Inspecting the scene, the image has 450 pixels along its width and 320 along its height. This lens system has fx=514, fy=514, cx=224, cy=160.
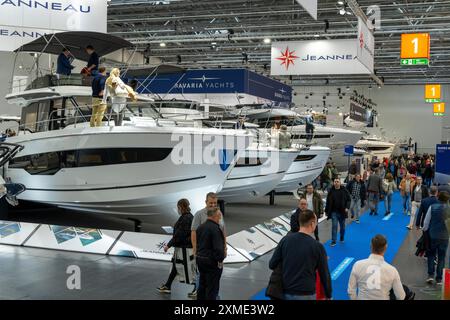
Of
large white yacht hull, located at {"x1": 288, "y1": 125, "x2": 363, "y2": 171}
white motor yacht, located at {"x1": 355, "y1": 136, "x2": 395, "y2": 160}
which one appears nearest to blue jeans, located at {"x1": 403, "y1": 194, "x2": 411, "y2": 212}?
large white yacht hull, located at {"x1": 288, "y1": 125, "x2": 363, "y2": 171}

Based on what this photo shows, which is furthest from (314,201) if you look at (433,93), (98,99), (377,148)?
(377,148)

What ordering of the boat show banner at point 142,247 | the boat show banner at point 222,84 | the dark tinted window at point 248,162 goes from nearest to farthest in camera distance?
the boat show banner at point 142,247 < the dark tinted window at point 248,162 < the boat show banner at point 222,84

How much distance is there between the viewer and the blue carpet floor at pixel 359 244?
7.68 metres

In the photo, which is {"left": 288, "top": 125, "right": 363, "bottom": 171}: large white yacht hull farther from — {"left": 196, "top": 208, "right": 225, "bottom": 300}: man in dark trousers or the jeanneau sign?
{"left": 196, "top": 208, "right": 225, "bottom": 300}: man in dark trousers

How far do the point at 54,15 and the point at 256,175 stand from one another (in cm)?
674

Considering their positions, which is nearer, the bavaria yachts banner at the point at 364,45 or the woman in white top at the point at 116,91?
the woman in white top at the point at 116,91

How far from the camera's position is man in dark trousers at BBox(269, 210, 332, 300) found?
403cm

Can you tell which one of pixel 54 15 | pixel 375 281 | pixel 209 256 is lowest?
pixel 209 256

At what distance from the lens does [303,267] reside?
4031 mm

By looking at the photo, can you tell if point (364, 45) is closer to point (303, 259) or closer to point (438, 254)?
point (438, 254)

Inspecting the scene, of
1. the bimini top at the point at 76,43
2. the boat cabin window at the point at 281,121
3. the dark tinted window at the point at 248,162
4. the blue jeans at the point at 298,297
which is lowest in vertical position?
the blue jeans at the point at 298,297

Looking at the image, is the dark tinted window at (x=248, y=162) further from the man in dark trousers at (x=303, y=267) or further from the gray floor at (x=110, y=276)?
the man in dark trousers at (x=303, y=267)

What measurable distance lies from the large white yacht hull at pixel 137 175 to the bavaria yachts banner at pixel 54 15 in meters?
1.97

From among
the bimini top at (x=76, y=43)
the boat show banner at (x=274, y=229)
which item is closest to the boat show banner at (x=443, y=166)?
the boat show banner at (x=274, y=229)
